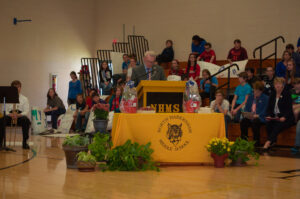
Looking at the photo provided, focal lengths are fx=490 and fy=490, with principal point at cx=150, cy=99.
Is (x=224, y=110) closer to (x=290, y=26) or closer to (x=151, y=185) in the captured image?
(x=290, y=26)

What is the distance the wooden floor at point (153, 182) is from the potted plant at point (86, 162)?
11 centimetres

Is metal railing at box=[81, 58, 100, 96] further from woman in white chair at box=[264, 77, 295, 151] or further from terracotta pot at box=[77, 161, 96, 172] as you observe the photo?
terracotta pot at box=[77, 161, 96, 172]

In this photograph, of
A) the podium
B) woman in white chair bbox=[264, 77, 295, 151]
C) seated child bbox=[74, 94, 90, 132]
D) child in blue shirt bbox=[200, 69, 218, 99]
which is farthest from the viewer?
seated child bbox=[74, 94, 90, 132]

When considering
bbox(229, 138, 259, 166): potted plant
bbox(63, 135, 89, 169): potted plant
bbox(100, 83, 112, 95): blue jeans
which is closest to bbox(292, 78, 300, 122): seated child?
bbox(229, 138, 259, 166): potted plant

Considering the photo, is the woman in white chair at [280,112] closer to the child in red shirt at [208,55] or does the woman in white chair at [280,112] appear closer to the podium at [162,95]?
the podium at [162,95]

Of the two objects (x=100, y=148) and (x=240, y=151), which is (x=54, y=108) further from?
(x=240, y=151)

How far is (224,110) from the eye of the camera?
9312 millimetres

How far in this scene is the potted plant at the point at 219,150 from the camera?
5.79 m

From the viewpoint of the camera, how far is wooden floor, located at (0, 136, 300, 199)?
13.5ft

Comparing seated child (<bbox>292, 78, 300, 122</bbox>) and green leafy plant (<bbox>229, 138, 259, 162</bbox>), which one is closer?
green leafy plant (<bbox>229, 138, 259, 162</bbox>)

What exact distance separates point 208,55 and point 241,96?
10.6 feet

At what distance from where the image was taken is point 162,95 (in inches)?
247

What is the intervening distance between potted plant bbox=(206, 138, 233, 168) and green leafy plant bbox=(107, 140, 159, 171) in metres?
0.76

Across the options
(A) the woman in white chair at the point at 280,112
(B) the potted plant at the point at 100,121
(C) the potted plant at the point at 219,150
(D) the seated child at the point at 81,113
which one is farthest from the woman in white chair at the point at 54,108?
(C) the potted plant at the point at 219,150
